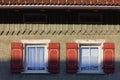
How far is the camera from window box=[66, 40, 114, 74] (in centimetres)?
1939

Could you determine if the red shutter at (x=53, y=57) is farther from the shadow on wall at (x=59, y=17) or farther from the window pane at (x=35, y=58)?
the shadow on wall at (x=59, y=17)

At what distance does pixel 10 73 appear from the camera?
19.4 meters

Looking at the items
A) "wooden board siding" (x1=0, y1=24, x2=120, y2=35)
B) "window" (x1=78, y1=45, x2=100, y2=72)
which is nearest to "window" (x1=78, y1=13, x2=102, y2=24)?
"wooden board siding" (x1=0, y1=24, x2=120, y2=35)

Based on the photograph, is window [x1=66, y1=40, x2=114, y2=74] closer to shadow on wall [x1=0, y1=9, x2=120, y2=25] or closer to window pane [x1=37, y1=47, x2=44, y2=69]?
shadow on wall [x1=0, y1=9, x2=120, y2=25]

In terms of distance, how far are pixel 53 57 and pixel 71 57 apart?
2.40ft

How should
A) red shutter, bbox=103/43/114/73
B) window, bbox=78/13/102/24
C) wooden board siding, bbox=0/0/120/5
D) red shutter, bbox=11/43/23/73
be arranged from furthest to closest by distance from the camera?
window, bbox=78/13/102/24
red shutter, bbox=103/43/114/73
red shutter, bbox=11/43/23/73
wooden board siding, bbox=0/0/120/5

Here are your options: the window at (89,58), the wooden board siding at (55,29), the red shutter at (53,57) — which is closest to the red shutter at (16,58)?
the wooden board siding at (55,29)

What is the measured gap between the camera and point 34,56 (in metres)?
19.7

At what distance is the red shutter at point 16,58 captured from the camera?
19.3 meters

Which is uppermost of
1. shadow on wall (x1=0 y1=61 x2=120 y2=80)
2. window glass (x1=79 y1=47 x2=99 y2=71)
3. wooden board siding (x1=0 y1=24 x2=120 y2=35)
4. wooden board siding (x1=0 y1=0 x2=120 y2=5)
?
wooden board siding (x1=0 y1=0 x2=120 y2=5)

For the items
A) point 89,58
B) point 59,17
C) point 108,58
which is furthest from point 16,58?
point 108,58

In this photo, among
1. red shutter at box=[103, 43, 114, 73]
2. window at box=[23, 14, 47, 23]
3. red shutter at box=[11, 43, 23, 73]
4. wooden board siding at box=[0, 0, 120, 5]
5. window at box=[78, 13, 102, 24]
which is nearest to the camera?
wooden board siding at box=[0, 0, 120, 5]

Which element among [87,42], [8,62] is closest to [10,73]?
[8,62]

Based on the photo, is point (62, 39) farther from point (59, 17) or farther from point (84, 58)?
point (84, 58)
